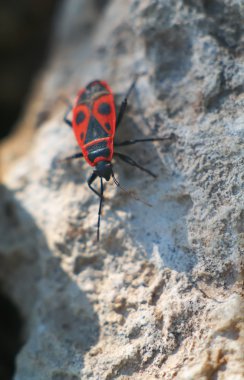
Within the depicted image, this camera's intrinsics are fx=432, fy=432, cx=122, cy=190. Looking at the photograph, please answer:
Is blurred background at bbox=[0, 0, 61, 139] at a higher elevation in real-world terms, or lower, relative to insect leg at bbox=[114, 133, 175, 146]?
higher

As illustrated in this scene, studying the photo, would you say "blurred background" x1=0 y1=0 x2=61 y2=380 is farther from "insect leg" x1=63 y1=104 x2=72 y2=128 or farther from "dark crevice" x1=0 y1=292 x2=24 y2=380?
"dark crevice" x1=0 y1=292 x2=24 y2=380

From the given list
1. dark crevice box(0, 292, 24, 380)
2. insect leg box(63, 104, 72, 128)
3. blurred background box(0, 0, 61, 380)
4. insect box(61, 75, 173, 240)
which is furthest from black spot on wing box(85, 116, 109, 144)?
blurred background box(0, 0, 61, 380)

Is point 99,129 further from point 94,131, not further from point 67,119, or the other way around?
point 67,119

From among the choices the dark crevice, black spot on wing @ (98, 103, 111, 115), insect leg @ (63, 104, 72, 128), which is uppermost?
insect leg @ (63, 104, 72, 128)

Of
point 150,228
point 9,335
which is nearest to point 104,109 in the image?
point 150,228

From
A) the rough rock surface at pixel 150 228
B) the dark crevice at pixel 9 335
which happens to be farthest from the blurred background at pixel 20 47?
the dark crevice at pixel 9 335

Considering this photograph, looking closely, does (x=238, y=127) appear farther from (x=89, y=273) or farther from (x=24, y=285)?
(x=24, y=285)

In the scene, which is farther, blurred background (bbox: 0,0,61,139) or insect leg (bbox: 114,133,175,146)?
blurred background (bbox: 0,0,61,139)

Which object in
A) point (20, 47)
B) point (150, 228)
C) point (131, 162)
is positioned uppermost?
point (20, 47)
